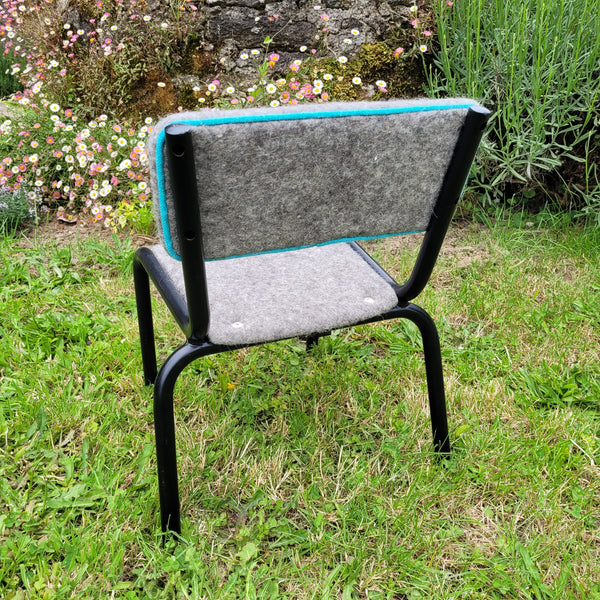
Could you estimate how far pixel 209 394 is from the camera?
1.87 meters

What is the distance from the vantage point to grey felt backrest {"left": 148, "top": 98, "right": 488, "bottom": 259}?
88 centimetres

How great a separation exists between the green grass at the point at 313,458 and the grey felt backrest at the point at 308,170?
808 millimetres

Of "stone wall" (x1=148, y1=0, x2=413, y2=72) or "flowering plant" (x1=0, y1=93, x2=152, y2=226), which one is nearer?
"flowering plant" (x1=0, y1=93, x2=152, y2=226)

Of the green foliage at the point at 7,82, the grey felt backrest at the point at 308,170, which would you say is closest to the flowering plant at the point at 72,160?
the grey felt backrest at the point at 308,170

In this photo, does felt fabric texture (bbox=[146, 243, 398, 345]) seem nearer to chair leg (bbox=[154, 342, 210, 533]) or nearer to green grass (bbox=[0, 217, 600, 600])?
chair leg (bbox=[154, 342, 210, 533])

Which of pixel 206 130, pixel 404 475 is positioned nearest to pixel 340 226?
pixel 206 130

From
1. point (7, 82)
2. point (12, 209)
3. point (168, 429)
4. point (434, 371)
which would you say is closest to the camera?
point (168, 429)

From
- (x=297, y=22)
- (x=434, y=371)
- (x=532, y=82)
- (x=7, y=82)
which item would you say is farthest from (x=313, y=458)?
(x=7, y=82)

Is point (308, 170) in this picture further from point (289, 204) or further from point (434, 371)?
point (434, 371)

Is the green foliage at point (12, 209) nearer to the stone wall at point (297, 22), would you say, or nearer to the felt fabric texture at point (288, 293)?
the stone wall at point (297, 22)

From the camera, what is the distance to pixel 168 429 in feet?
4.10

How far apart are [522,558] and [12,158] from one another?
312 cm

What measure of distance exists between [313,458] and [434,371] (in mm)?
454

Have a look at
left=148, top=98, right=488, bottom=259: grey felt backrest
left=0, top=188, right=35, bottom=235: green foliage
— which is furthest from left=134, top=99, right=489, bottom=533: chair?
left=0, top=188, right=35, bottom=235: green foliage
